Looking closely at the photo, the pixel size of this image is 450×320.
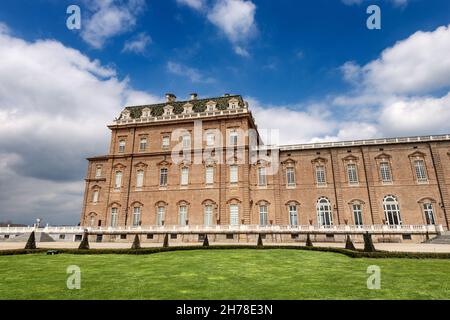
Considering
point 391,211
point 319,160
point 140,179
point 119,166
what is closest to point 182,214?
point 140,179

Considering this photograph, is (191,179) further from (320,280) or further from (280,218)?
(320,280)

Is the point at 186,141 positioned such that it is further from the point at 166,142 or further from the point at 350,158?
the point at 350,158

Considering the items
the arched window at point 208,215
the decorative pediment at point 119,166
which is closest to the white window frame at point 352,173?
the arched window at point 208,215

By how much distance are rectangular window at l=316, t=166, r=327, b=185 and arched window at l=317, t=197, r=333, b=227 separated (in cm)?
193

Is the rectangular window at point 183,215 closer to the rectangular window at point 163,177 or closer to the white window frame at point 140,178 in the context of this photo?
the rectangular window at point 163,177

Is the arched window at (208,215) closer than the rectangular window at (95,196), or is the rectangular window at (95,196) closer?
the arched window at (208,215)

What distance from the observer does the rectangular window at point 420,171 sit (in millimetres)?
30061

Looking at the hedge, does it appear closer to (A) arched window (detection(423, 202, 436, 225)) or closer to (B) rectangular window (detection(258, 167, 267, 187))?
(B) rectangular window (detection(258, 167, 267, 187))

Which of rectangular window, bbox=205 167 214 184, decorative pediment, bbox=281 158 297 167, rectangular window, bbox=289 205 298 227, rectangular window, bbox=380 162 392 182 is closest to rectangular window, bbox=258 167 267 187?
decorative pediment, bbox=281 158 297 167

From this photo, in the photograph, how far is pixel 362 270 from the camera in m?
10.6

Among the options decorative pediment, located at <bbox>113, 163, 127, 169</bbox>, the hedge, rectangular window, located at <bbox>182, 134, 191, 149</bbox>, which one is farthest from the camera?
decorative pediment, located at <bbox>113, 163, 127, 169</bbox>

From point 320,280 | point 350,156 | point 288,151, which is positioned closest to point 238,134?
point 288,151

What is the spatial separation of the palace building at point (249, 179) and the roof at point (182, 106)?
20 cm

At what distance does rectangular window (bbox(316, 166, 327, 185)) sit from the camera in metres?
32.5
